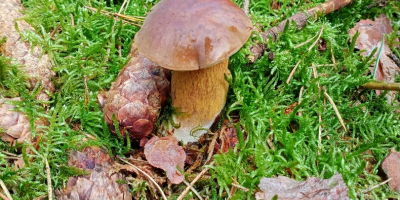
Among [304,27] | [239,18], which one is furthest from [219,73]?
[304,27]

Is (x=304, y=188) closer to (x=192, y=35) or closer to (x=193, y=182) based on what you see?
(x=193, y=182)

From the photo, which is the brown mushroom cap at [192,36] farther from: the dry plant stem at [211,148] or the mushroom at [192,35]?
the dry plant stem at [211,148]

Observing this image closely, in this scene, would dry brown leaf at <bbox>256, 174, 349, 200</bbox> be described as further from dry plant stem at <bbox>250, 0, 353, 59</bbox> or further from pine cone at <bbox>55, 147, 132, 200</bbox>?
dry plant stem at <bbox>250, 0, 353, 59</bbox>

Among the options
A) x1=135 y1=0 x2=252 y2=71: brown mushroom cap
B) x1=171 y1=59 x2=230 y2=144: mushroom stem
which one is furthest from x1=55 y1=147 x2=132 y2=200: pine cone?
x1=135 y1=0 x2=252 y2=71: brown mushroom cap

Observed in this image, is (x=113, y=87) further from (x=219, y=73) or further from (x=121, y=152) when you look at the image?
(x=219, y=73)

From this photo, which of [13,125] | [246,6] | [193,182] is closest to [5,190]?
[13,125]

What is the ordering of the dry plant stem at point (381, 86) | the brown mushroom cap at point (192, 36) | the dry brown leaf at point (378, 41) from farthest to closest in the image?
the dry brown leaf at point (378, 41), the dry plant stem at point (381, 86), the brown mushroom cap at point (192, 36)

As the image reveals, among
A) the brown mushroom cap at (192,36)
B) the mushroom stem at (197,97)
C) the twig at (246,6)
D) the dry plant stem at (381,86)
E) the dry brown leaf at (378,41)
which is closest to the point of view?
the brown mushroom cap at (192,36)

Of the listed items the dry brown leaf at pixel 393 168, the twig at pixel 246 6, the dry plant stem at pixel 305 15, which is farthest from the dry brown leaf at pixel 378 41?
the twig at pixel 246 6
